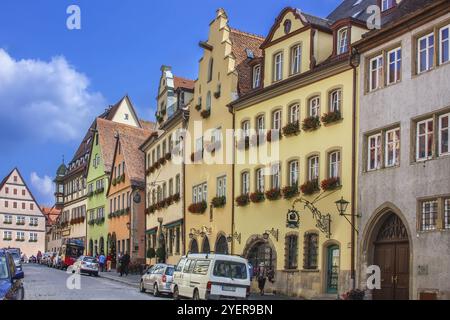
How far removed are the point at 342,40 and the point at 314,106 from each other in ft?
10.1

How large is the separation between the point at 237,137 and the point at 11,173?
79679 mm

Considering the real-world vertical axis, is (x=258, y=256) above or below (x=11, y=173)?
below

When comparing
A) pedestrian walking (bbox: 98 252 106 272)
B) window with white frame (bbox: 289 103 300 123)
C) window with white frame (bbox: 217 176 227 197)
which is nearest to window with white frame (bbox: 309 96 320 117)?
window with white frame (bbox: 289 103 300 123)

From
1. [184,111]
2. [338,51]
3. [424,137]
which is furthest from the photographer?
[184,111]

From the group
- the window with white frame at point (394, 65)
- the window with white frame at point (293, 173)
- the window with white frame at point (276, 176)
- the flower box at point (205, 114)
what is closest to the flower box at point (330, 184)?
the window with white frame at point (293, 173)

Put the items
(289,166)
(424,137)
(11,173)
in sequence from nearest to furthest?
(424,137), (289,166), (11,173)

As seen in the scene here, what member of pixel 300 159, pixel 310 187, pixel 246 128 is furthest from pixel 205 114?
pixel 310 187

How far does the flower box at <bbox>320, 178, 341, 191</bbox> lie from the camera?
97.1 feet

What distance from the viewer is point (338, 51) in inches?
1241

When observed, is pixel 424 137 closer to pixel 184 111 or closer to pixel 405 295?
pixel 405 295

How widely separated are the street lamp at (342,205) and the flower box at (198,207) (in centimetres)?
1451

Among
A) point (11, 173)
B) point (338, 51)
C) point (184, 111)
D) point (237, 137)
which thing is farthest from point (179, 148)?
point (11, 173)

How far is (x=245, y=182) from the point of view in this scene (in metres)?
37.9

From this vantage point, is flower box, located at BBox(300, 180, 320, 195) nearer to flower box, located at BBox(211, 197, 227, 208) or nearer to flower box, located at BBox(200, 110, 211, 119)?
flower box, located at BBox(211, 197, 227, 208)
